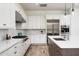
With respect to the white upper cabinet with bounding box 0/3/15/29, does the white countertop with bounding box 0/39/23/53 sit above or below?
below

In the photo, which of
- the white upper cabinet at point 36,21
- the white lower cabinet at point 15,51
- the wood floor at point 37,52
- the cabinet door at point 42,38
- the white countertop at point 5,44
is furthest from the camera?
the white upper cabinet at point 36,21

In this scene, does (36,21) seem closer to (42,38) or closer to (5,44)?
(42,38)

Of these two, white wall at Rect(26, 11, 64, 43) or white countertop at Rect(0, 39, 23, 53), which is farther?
white wall at Rect(26, 11, 64, 43)

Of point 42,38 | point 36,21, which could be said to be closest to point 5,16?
point 42,38

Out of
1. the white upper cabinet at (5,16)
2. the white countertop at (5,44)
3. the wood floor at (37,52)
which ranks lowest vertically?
the wood floor at (37,52)

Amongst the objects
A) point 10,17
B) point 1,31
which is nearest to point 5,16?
point 10,17

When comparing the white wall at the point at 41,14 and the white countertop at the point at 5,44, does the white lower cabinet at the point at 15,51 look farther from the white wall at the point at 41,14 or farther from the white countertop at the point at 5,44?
the white wall at the point at 41,14

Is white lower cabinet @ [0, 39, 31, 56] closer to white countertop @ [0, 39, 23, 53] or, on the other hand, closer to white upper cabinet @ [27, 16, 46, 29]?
white countertop @ [0, 39, 23, 53]

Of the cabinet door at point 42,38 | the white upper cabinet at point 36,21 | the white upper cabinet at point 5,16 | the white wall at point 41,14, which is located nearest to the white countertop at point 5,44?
the white upper cabinet at point 5,16

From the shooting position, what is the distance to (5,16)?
315 cm

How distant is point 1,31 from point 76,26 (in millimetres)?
2903

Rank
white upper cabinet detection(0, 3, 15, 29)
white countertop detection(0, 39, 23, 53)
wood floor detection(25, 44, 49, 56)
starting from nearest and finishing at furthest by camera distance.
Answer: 1. white countertop detection(0, 39, 23, 53)
2. white upper cabinet detection(0, 3, 15, 29)
3. wood floor detection(25, 44, 49, 56)

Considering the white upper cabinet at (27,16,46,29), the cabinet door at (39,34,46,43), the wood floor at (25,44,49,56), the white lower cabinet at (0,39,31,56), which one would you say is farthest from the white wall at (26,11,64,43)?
A: the white lower cabinet at (0,39,31,56)

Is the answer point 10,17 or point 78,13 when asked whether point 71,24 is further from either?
point 78,13
